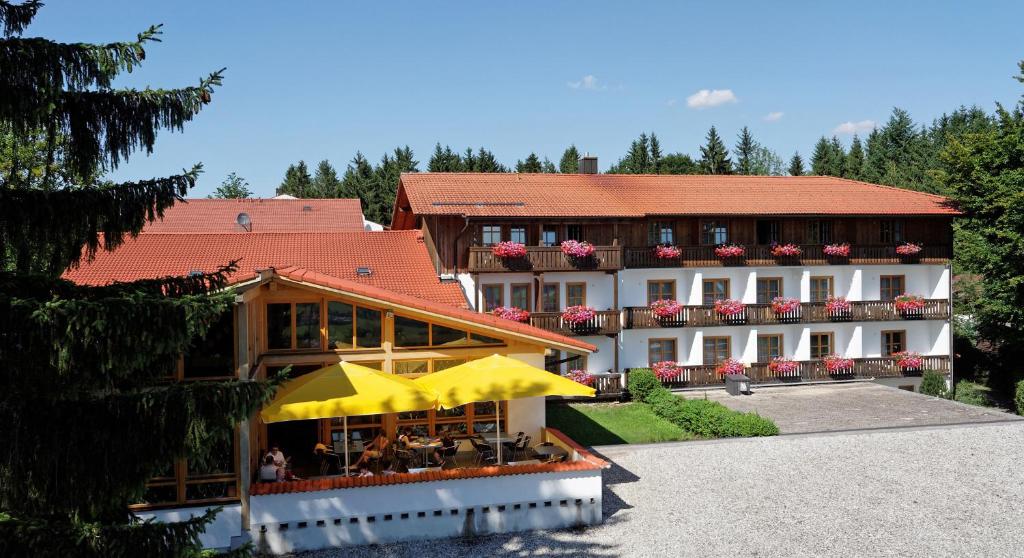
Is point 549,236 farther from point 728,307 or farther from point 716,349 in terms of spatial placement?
point 716,349

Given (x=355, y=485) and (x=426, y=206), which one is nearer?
(x=355, y=485)

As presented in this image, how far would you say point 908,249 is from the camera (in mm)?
29188

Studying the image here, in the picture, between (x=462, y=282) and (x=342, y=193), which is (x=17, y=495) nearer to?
(x=462, y=282)

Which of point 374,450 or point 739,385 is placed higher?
point 374,450

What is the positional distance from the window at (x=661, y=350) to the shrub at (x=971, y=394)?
10.4 meters

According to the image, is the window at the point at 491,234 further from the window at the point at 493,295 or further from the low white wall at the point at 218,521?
the low white wall at the point at 218,521

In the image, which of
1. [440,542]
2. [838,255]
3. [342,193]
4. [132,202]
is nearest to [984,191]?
[838,255]

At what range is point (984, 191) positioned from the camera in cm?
2975

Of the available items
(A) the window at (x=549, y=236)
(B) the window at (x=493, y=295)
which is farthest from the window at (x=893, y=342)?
(B) the window at (x=493, y=295)

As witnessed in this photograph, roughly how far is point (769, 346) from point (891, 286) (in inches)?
224

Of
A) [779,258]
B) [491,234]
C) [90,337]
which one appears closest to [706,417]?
[491,234]

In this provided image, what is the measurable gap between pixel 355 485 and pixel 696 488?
6.38 meters

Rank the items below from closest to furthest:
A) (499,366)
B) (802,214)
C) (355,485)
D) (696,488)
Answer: (355,485), (499,366), (696,488), (802,214)

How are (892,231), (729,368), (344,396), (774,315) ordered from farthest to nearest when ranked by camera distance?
(892,231) → (774,315) → (729,368) → (344,396)
